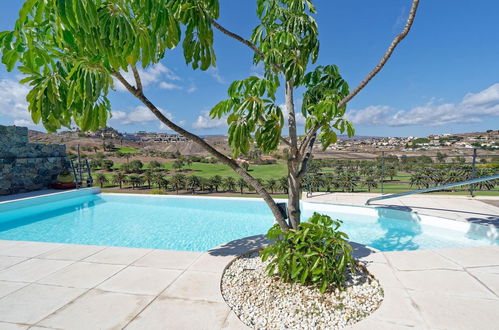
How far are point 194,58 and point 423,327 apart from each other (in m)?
2.98

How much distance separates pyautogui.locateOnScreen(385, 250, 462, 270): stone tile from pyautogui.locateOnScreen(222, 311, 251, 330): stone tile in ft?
6.64

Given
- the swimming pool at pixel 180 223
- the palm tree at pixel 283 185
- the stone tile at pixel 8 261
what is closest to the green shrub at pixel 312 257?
the swimming pool at pixel 180 223

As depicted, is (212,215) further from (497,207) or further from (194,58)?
(497,207)

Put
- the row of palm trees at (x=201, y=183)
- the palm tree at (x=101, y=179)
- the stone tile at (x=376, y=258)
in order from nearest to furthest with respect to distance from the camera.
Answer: the stone tile at (x=376, y=258)
the row of palm trees at (x=201, y=183)
the palm tree at (x=101, y=179)

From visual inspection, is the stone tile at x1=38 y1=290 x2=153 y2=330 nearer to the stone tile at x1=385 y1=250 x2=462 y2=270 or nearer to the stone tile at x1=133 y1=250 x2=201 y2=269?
the stone tile at x1=133 y1=250 x2=201 y2=269

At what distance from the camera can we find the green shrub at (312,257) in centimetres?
241

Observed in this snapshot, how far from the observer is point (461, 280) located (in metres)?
2.57

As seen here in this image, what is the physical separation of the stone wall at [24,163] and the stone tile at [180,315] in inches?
441

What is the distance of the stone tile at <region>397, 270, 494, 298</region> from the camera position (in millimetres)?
2348

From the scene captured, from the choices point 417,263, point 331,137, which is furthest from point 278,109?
point 417,263

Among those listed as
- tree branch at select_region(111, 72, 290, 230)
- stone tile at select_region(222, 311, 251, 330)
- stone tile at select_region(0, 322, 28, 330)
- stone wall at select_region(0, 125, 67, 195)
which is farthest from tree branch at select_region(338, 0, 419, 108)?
stone wall at select_region(0, 125, 67, 195)

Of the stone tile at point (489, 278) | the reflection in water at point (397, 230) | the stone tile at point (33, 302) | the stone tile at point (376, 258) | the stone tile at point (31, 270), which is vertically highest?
the stone tile at point (376, 258)

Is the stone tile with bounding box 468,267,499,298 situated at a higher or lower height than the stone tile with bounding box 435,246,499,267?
lower

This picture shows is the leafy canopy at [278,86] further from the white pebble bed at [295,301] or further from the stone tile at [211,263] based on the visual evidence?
the stone tile at [211,263]
